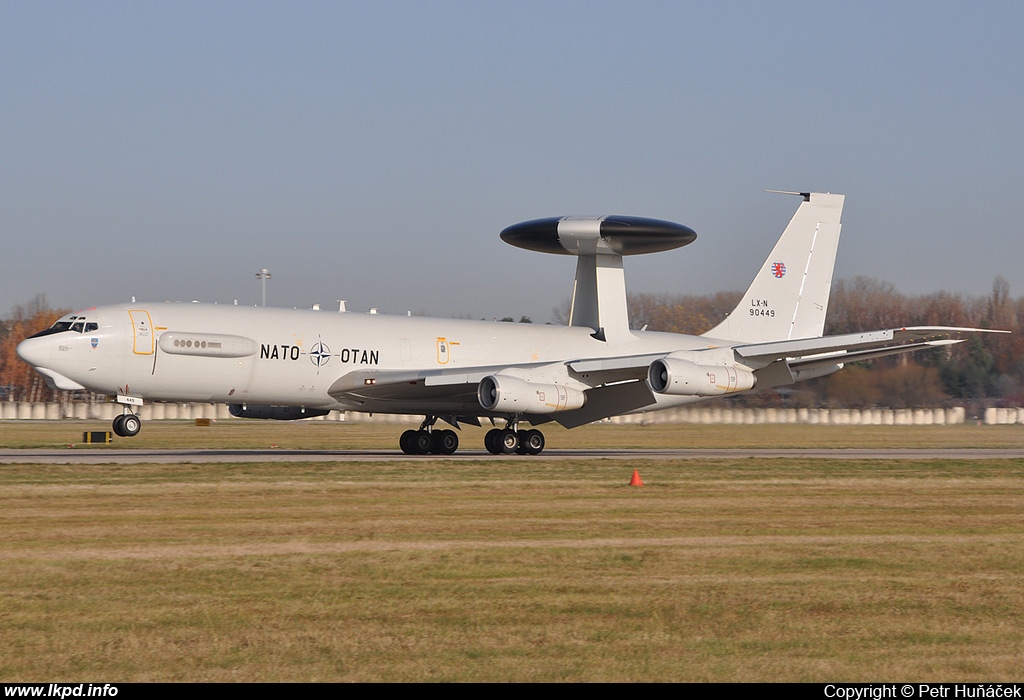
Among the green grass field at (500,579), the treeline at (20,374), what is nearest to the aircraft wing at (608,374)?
the green grass field at (500,579)

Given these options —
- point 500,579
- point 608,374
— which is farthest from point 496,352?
point 500,579

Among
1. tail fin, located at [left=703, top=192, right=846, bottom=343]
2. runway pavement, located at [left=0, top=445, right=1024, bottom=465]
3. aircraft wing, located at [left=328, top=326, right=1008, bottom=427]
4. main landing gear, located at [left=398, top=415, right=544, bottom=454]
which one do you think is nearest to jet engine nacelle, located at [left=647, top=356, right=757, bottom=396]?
aircraft wing, located at [left=328, top=326, right=1008, bottom=427]

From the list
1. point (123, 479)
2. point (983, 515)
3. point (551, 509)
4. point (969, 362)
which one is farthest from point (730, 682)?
point (969, 362)

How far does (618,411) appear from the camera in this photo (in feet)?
123

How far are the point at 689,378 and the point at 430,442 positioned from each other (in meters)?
8.12

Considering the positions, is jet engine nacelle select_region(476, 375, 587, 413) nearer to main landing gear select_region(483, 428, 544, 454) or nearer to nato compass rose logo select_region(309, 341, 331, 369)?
main landing gear select_region(483, 428, 544, 454)

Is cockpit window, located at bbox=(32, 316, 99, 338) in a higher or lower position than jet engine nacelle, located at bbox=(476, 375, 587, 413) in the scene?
higher

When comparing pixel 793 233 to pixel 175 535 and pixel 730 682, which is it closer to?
pixel 175 535

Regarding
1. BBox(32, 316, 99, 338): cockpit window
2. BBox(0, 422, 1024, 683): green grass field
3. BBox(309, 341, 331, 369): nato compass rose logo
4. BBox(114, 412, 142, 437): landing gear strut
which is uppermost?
BBox(32, 316, 99, 338): cockpit window

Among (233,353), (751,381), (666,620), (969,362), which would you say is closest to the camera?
(666,620)

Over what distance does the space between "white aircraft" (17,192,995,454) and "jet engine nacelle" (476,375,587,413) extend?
4cm

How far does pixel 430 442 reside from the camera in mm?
35688

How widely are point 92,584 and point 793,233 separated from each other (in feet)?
113

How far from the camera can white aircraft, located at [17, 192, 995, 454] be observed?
3050 cm
